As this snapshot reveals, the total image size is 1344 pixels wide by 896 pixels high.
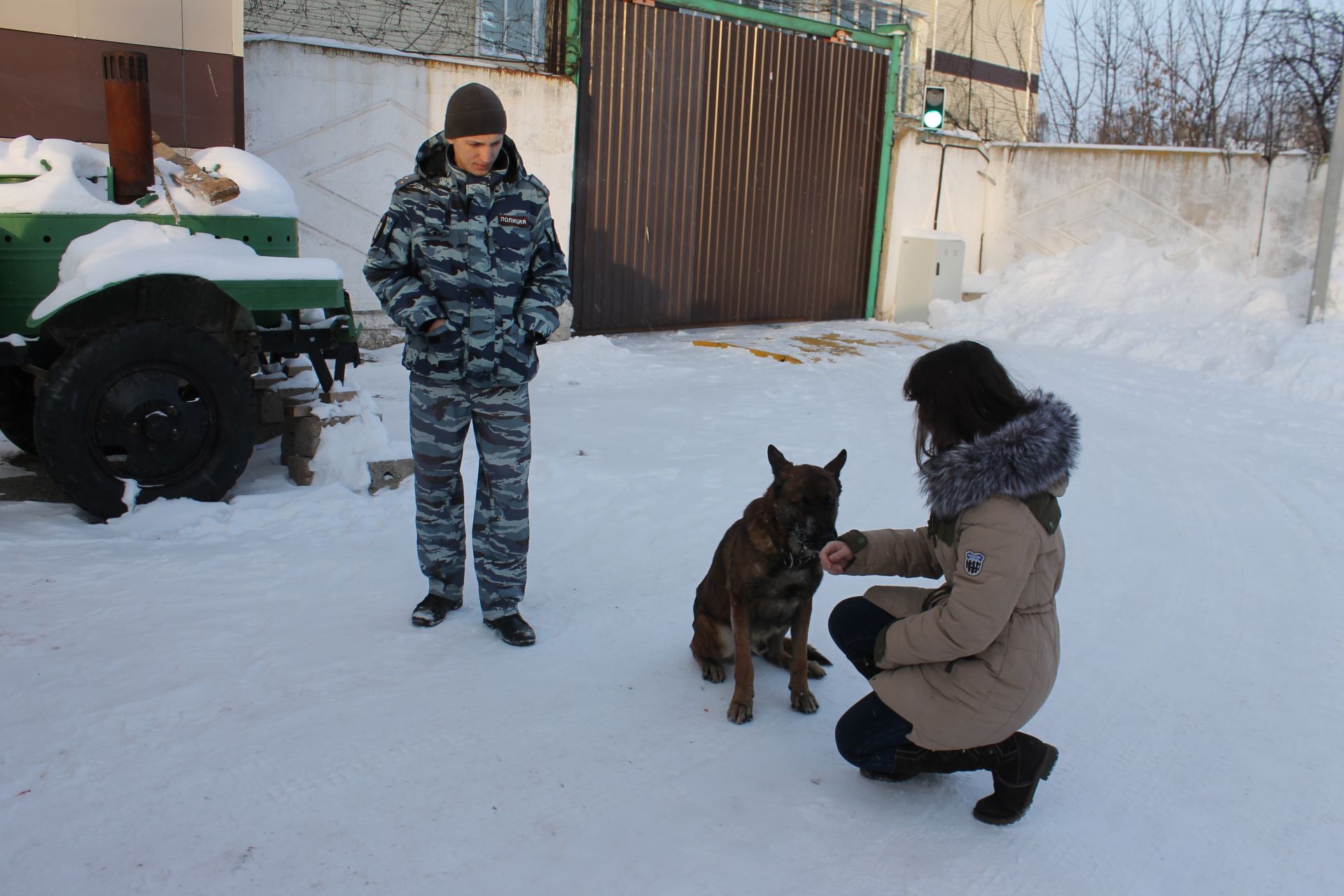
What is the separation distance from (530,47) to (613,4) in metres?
0.97

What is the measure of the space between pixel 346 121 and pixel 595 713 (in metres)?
7.46

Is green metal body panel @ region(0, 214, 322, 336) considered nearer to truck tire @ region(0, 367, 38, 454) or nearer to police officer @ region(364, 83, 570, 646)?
truck tire @ region(0, 367, 38, 454)

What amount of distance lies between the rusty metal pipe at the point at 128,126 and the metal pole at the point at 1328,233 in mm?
10407

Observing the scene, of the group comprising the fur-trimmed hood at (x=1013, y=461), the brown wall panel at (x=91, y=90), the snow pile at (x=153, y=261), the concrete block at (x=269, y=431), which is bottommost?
the concrete block at (x=269, y=431)

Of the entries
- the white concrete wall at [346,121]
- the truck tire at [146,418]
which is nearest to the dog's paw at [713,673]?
the truck tire at [146,418]

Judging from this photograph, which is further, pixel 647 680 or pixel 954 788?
pixel 647 680

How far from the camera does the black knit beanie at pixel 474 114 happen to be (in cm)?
350

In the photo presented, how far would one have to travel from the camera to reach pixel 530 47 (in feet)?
34.7

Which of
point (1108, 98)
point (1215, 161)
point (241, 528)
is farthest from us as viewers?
point (1108, 98)

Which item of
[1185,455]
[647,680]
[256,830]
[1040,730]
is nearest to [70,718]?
[256,830]

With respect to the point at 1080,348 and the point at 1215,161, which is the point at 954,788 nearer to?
the point at 1080,348

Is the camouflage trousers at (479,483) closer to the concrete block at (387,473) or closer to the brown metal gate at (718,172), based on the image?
the concrete block at (387,473)

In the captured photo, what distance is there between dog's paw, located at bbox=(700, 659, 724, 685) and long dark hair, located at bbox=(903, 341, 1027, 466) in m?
1.27

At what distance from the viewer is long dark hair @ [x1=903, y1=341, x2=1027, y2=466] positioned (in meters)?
2.77
